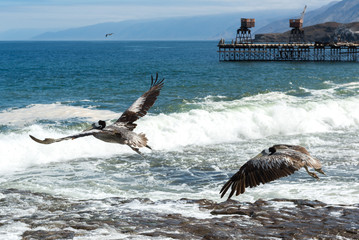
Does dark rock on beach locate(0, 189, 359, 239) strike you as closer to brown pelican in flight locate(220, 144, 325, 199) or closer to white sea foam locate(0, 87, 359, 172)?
brown pelican in flight locate(220, 144, 325, 199)

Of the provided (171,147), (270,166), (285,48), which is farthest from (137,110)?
(285,48)

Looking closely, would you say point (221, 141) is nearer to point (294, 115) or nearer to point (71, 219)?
point (294, 115)

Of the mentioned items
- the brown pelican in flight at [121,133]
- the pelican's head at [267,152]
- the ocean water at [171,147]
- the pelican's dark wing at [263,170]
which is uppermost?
the brown pelican in flight at [121,133]

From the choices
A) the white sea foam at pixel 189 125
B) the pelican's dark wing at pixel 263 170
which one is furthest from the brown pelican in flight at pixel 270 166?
the white sea foam at pixel 189 125

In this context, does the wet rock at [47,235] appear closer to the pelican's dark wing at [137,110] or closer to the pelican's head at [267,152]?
the pelican's dark wing at [137,110]

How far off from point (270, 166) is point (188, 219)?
10.9 feet

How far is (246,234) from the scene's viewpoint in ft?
34.1

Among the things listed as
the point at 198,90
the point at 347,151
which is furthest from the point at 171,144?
the point at 198,90

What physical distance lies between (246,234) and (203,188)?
440 cm

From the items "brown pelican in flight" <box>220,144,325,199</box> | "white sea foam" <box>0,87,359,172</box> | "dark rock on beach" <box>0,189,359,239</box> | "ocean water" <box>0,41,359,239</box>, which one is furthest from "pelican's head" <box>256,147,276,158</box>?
"white sea foam" <box>0,87,359,172</box>

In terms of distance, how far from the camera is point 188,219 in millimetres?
11359

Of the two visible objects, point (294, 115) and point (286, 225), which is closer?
point (286, 225)

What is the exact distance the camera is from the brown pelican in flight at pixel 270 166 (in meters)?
8.27

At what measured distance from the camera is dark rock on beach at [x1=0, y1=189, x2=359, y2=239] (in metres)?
10.4
